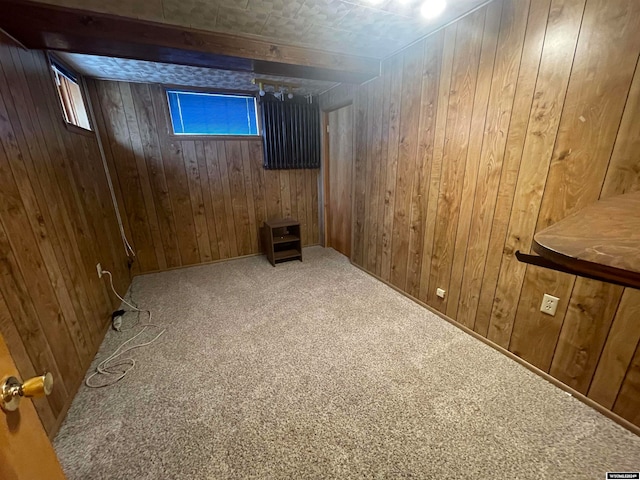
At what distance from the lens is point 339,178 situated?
136 inches

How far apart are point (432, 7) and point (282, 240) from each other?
2.57 metres

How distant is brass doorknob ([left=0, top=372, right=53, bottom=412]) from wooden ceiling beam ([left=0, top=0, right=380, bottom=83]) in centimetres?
191

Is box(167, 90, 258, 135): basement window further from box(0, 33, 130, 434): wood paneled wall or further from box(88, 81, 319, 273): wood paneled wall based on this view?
box(0, 33, 130, 434): wood paneled wall

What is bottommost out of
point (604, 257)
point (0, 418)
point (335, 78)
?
point (0, 418)

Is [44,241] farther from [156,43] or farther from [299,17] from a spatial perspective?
[299,17]

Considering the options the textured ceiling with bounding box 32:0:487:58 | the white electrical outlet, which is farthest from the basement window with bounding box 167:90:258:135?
the white electrical outlet

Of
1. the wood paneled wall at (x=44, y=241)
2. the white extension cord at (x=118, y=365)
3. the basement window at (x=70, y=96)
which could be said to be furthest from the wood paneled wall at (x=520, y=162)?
the basement window at (x=70, y=96)

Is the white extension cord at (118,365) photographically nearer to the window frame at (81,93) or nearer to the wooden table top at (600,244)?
the window frame at (81,93)

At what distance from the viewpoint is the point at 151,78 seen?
8.59ft

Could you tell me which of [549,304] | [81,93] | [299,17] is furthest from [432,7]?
[81,93]

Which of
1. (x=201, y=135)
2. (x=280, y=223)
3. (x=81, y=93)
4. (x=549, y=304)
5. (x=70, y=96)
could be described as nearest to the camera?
(x=549, y=304)

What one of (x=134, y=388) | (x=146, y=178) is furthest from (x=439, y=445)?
(x=146, y=178)

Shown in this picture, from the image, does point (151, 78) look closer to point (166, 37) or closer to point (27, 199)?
point (166, 37)

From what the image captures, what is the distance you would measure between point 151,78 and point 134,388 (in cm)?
280
